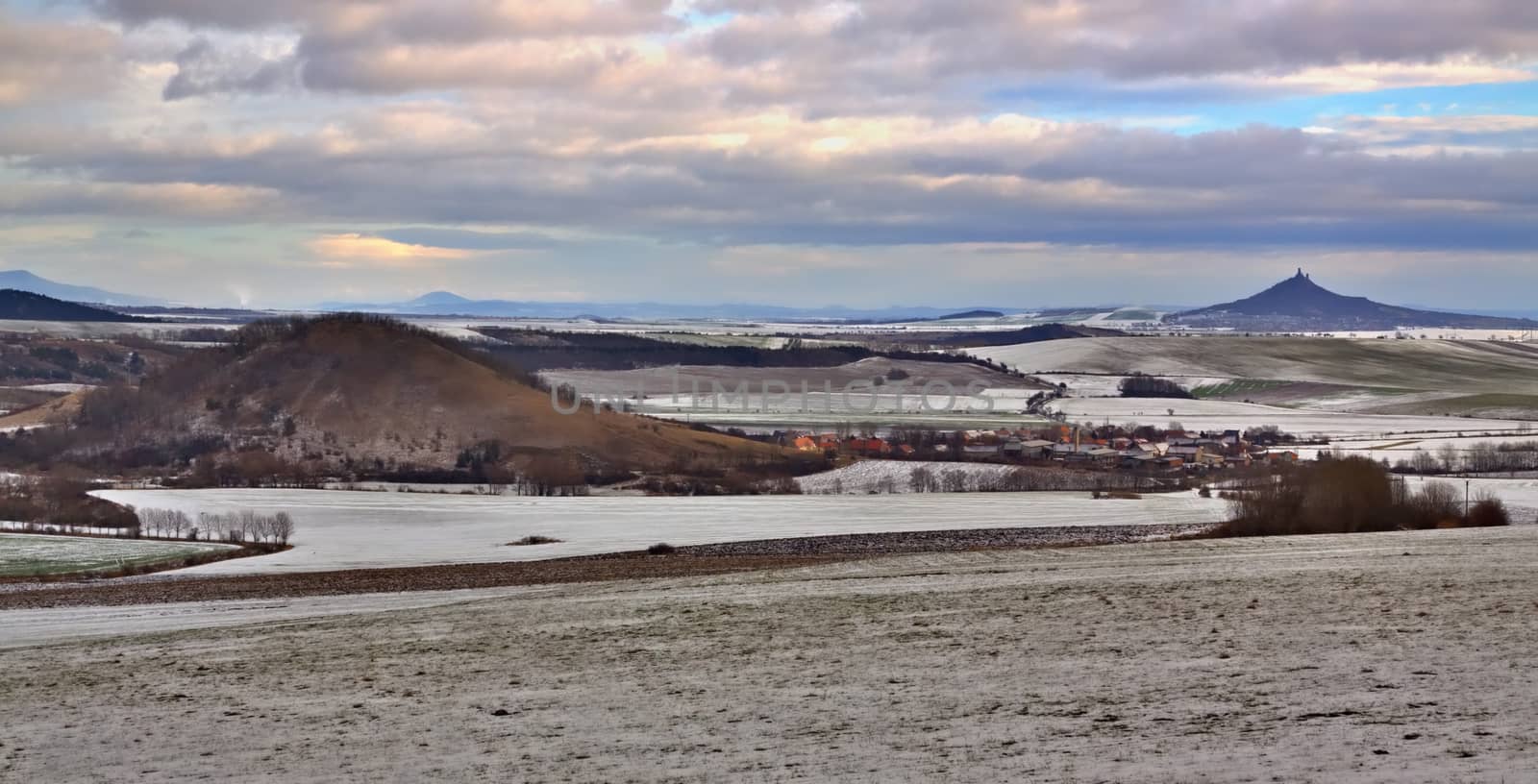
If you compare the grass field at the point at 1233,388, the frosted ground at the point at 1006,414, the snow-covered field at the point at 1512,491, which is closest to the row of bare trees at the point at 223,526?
the snow-covered field at the point at 1512,491

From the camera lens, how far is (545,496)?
→ 8388cm

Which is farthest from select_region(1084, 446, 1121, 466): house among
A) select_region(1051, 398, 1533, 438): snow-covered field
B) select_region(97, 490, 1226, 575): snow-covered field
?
select_region(1051, 398, 1533, 438): snow-covered field

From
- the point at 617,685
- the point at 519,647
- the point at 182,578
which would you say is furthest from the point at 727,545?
the point at 617,685

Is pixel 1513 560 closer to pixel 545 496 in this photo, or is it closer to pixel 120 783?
pixel 120 783

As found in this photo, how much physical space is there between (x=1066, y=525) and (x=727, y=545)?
15.7 m

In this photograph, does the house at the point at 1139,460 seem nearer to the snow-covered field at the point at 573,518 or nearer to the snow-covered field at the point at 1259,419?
the snow-covered field at the point at 573,518

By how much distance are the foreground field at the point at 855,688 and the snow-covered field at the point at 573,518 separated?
26542 mm

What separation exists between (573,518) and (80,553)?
23.0m

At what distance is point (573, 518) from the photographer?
69.6 m

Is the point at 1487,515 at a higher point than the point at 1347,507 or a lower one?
lower

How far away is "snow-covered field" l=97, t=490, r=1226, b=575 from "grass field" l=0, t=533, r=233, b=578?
3061 millimetres

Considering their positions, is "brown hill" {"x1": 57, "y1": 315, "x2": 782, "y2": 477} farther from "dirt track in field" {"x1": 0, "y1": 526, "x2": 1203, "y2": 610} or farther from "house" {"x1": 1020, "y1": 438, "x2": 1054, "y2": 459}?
"dirt track in field" {"x1": 0, "y1": 526, "x2": 1203, "y2": 610}

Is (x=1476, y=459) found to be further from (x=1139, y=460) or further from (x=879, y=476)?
(x=879, y=476)

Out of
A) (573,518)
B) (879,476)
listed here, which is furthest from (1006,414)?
(573,518)
